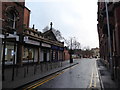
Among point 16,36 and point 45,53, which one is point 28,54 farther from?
point 45,53

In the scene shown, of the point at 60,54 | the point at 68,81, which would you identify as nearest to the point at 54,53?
the point at 60,54

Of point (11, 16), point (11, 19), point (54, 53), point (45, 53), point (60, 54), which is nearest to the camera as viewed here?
point (11, 19)

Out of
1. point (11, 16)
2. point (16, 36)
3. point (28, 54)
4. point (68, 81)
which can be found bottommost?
point (68, 81)

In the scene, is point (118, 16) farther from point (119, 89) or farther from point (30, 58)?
point (30, 58)

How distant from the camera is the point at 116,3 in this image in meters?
11.2

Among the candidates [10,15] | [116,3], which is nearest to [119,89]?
[116,3]

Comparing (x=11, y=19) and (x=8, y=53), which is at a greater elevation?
(x=11, y=19)

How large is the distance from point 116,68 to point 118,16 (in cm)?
454

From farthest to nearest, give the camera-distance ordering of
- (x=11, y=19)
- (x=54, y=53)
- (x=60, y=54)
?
1. (x=60, y=54)
2. (x=54, y=53)
3. (x=11, y=19)

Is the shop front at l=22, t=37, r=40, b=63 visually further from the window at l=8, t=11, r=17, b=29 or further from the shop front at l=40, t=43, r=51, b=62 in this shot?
the window at l=8, t=11, r=17, b=29

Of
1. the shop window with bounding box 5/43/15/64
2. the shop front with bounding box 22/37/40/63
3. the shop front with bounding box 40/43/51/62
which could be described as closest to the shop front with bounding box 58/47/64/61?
the shop front with bounding box 40/43/51/62

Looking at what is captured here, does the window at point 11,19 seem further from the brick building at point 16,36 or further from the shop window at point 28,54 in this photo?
the shop window at point 28,54

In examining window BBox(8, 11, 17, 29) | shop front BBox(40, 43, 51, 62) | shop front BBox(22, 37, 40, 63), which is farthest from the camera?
shop front BBox(40, 43, 51, 62)

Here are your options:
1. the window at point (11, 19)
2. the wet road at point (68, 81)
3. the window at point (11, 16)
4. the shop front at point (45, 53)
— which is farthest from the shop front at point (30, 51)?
the wet road at point (68, 81)
